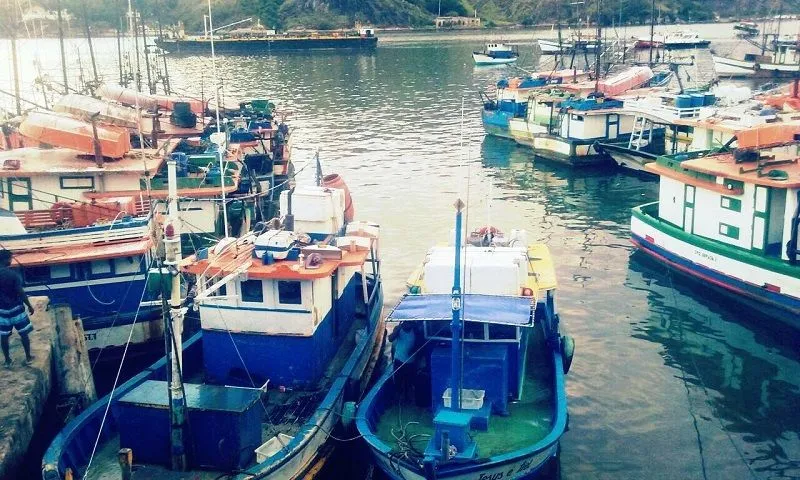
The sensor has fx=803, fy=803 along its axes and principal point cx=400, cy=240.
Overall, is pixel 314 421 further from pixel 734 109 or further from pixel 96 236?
pixel 734 109

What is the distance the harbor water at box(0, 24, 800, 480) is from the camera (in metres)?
17.8

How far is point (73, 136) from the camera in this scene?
25.8m

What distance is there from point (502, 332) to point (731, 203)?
41.1ft

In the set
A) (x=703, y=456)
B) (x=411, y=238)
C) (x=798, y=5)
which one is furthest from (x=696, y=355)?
(x=798, y=5)

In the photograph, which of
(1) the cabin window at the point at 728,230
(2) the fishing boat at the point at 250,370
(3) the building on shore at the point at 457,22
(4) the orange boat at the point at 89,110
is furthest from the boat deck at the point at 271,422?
(3) the building on shore at the point at 457,22

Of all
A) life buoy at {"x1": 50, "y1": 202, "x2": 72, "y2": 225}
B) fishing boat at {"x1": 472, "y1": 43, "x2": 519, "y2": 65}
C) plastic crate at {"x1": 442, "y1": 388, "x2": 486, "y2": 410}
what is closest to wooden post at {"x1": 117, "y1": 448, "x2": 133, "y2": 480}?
plastic crate at {"x1": 442, "y1": 388, "x2": 486, "y2": 410}

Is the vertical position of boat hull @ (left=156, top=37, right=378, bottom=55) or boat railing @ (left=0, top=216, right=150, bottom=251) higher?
boat hull @ (left=156, top=37, right=378, bottom=55)

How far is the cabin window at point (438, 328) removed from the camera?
53.2ft

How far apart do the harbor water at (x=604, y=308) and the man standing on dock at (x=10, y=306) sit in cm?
704

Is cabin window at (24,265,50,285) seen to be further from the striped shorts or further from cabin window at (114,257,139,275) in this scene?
the striped shorts

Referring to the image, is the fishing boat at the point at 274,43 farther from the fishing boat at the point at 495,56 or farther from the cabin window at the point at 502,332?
the cabin window at the point at 502,332

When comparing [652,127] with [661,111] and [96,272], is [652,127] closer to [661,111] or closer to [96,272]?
[661,111]

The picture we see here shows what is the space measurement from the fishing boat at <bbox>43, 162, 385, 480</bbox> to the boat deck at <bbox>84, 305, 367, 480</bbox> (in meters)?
0.02

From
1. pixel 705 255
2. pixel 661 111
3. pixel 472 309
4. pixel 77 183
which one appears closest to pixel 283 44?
pixel 661 111
